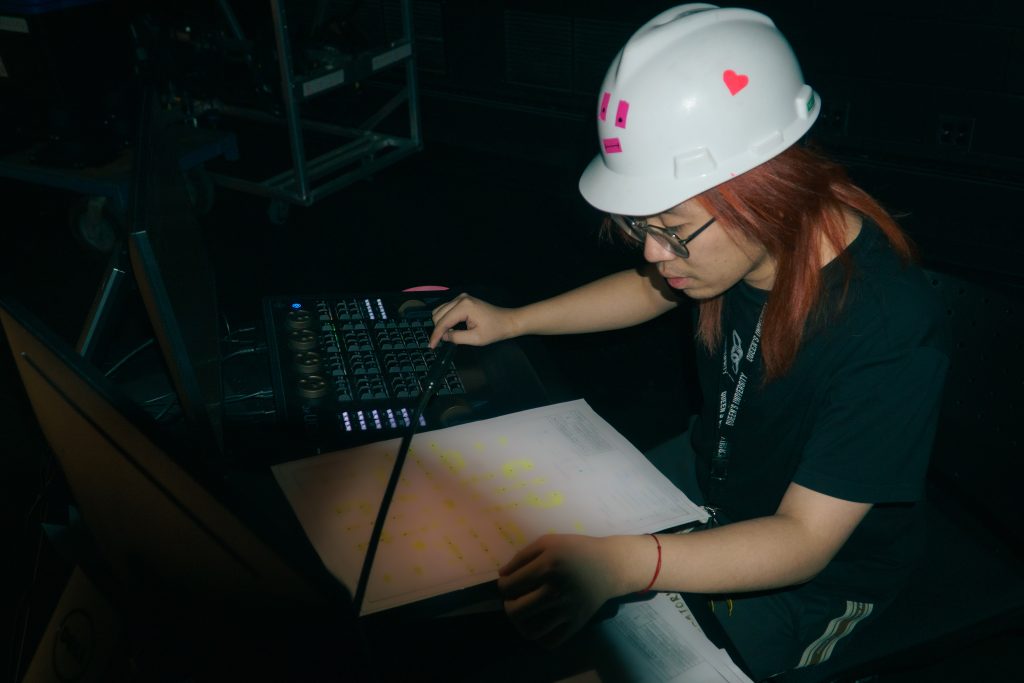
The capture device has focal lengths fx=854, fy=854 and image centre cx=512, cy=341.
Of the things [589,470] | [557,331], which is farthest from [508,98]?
[589,470]

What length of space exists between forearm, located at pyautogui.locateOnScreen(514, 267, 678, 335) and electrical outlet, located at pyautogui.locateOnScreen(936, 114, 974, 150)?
2193 mm

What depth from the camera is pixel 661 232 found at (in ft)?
3.43

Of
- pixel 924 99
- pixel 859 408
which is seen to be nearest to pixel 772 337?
pixel 859 408

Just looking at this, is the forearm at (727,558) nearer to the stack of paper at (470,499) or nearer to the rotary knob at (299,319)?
the stack of paper at (470,499)

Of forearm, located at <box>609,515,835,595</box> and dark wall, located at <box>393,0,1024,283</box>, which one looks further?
dark wall, located at <box>393,0,1024,283</box>

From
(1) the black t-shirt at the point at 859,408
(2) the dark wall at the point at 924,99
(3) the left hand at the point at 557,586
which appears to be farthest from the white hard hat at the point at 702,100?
(2) the dark wall at the point at 924,99

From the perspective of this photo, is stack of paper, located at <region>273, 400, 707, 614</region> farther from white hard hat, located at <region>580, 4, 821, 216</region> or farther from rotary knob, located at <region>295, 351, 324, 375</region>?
white hard hat, located at <region>580, 4, 821, 216</region>

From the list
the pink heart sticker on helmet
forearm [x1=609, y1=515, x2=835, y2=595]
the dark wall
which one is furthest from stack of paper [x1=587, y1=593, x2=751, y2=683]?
the dark wall

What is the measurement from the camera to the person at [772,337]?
89cm

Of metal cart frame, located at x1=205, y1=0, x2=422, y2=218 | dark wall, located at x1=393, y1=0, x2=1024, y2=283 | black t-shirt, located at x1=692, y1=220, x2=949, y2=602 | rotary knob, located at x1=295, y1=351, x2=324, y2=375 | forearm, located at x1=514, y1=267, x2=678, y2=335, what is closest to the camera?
black t-shirt, located at x1=692, y1=220, x2=949, y2=602

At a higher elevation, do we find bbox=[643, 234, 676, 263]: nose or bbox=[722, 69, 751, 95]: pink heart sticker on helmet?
bbox=[722, 69, 751, 95]: pink heart sticker on helmet

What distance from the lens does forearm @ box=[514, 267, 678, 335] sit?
1364 millimetres

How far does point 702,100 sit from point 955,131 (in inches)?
99.2

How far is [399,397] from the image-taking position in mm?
1138
